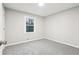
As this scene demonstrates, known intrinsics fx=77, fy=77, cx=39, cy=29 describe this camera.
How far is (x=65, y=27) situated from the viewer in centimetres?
483

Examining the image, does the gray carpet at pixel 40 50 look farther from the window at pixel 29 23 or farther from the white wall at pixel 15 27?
the window at pixel 29 23

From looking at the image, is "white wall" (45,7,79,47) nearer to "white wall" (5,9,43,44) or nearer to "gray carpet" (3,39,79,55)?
"gray carpet" (3,39,79,55)

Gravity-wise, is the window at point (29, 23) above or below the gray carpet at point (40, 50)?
above

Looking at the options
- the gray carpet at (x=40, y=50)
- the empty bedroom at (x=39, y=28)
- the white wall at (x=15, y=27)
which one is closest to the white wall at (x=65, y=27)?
the empty bedroom at (x=39, y=28)

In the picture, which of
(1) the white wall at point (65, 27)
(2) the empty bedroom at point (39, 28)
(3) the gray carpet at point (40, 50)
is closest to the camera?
(3) the gray carpet at point (40, 50)

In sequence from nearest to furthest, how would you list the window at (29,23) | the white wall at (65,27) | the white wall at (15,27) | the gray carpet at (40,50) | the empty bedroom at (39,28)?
the gray carpet at (40,50) → the empty bedroom at (39,28) → the white wall at (65,27) → the white wall at (15,27) → the window at (29,23)

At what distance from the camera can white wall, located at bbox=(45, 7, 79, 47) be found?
4.14m

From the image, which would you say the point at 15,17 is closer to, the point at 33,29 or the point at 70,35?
the point at 33,29

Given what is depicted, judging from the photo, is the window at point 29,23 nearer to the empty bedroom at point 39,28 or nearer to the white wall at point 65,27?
the empty bedroom at point 39,28

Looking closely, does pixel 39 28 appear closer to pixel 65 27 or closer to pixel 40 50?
pixel 65 27

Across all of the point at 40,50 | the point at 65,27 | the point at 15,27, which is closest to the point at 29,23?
the point at 15,27

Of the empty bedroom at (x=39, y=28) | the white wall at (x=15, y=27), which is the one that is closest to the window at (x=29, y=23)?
the empty bedroom at (x=39, y=28)

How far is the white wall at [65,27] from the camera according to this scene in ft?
13.6

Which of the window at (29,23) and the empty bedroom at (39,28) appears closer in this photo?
the empty bedroom at (39,28)
